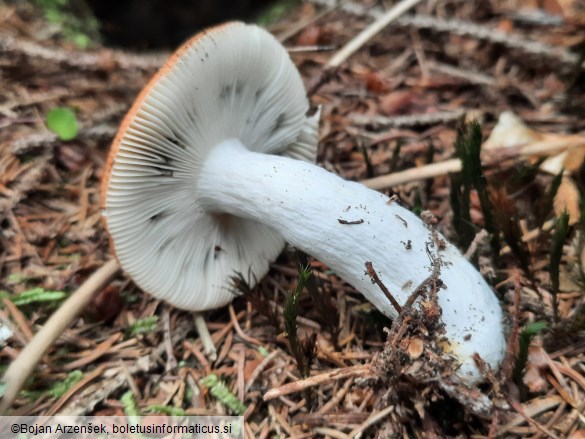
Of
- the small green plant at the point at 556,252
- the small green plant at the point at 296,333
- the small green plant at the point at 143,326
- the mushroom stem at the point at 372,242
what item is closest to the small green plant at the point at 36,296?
the small green plant at the point at 143,326

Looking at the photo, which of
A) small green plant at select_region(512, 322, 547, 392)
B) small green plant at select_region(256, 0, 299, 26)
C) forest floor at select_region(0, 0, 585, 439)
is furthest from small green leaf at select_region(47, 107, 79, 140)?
small green plant at select_region(512, 322, 547, 392)

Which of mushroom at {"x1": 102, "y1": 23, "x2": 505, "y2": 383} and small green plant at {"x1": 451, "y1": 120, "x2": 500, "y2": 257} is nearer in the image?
mushroom at {"x1": 102, "y1": 23, "x2": 505, "y2": 383}

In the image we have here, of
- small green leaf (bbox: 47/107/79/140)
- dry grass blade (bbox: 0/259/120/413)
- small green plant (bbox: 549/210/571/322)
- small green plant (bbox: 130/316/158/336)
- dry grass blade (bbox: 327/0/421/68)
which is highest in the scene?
dry grass blade (bbox: 327/0/421/68)

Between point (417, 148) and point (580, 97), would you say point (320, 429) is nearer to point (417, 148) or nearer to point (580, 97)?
point (417, 148)

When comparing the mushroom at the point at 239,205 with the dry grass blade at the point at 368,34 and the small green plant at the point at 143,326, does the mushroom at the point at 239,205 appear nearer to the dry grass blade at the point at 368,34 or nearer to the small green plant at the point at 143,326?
the small green plant at the point at 143,326

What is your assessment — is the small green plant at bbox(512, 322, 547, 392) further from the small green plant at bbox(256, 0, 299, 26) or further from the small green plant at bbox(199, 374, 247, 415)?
the small green plant at bbox(256, 0, 299, 26)
